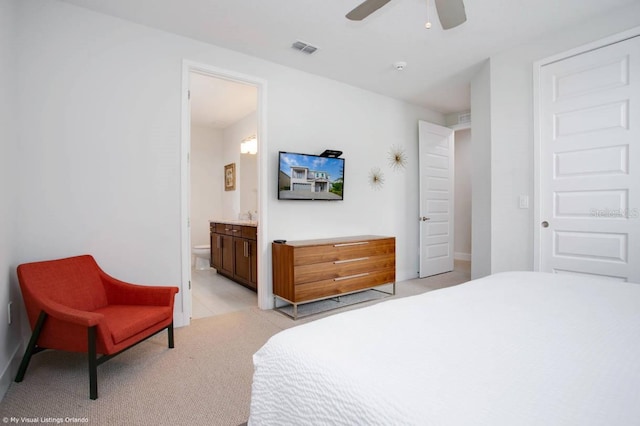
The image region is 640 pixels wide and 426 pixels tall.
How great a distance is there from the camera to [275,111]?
3.41 meters

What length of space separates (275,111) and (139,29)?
1364 mm

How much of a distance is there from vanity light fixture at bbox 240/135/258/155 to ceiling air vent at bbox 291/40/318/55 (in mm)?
2037

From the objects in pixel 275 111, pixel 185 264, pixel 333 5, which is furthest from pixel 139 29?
pixel 185 264

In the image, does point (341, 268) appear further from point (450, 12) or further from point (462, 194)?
point (462, 194)

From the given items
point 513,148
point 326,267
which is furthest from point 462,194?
point 326,267

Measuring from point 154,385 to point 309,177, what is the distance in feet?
7.82

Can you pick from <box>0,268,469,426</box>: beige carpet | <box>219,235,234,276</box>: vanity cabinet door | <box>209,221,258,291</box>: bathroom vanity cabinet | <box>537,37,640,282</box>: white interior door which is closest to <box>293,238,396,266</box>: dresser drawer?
<box>0,268,469,426</box>: beige carpet

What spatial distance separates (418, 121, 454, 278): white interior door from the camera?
4734mm

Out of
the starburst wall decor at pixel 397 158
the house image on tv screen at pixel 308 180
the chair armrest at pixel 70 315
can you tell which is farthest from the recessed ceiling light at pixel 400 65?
the chair armrest at pixel 70 315

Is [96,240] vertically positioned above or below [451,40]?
below

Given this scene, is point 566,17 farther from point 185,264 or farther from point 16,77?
point 16,77

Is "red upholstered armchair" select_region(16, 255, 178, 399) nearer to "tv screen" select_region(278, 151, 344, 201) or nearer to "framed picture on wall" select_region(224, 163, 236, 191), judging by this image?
"tv screen" select_region(278, 151, 344, 201)

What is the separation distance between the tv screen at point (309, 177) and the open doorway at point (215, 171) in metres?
0.29

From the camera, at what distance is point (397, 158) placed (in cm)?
453
